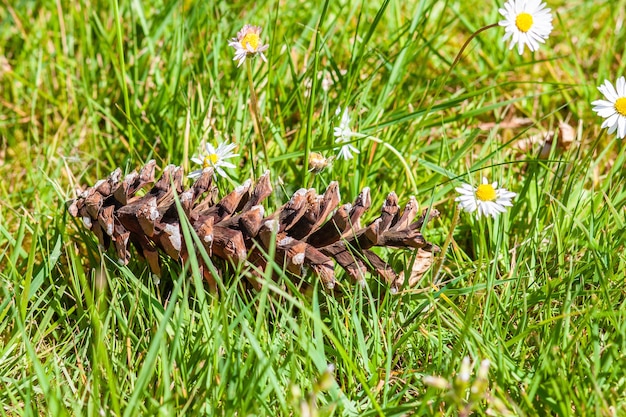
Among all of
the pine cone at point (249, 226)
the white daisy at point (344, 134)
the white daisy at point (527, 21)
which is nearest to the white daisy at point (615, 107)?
the white daisy at point (527, 21)

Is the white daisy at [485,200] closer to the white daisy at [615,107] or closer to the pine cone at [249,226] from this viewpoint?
the pine cone at [249,226]

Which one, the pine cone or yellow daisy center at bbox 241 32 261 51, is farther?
yellow daisy center at bbox 241 32 261 51

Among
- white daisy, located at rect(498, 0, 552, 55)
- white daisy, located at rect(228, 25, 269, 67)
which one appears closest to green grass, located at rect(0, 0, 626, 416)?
white daisy, located at rect(228, 25, 269, 67)

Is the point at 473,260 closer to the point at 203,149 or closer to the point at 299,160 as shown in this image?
the point at 299,160

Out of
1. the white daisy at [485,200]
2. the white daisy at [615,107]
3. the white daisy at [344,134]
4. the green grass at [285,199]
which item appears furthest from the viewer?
the white daisy at [344,134]

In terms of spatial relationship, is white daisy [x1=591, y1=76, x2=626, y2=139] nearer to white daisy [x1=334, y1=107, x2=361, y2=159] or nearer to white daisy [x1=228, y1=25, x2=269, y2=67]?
white daisy [x1=334, y1=107, x2=361, y2=159]

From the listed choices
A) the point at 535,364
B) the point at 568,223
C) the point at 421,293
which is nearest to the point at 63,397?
the point at 421,293
